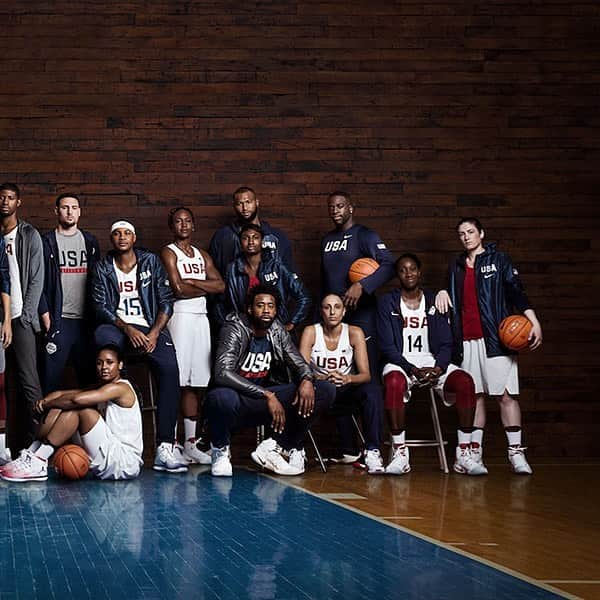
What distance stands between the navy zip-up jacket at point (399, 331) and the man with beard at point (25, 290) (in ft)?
7.95

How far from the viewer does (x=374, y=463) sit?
23.9 ft

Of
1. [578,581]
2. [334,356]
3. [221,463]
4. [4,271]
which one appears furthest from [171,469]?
[578,581]

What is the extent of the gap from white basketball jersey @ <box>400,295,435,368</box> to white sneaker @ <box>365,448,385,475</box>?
73 centimetres

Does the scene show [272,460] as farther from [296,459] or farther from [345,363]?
[345,363]

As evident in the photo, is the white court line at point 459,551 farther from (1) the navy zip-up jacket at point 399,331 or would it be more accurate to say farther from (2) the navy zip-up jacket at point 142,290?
(2) the navy zip-up jacket at point 142,290

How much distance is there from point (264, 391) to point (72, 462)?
1307 mm

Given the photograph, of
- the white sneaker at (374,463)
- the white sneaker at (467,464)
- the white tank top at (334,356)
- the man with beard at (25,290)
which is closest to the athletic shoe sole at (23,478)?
the man with beard at (25,290)

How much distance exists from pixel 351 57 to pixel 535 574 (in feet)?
19.6

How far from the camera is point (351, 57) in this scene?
8883 millimetres

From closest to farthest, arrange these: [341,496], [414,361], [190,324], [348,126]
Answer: [341,496] < [414,361] < [190,324] < [348,126]

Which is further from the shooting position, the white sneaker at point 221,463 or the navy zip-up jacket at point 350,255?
the navy zip-up jacket at point 350,255

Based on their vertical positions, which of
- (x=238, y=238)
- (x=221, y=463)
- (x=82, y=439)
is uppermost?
(x=238, y=238)

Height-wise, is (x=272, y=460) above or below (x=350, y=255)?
below

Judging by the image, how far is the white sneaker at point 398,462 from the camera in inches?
285
